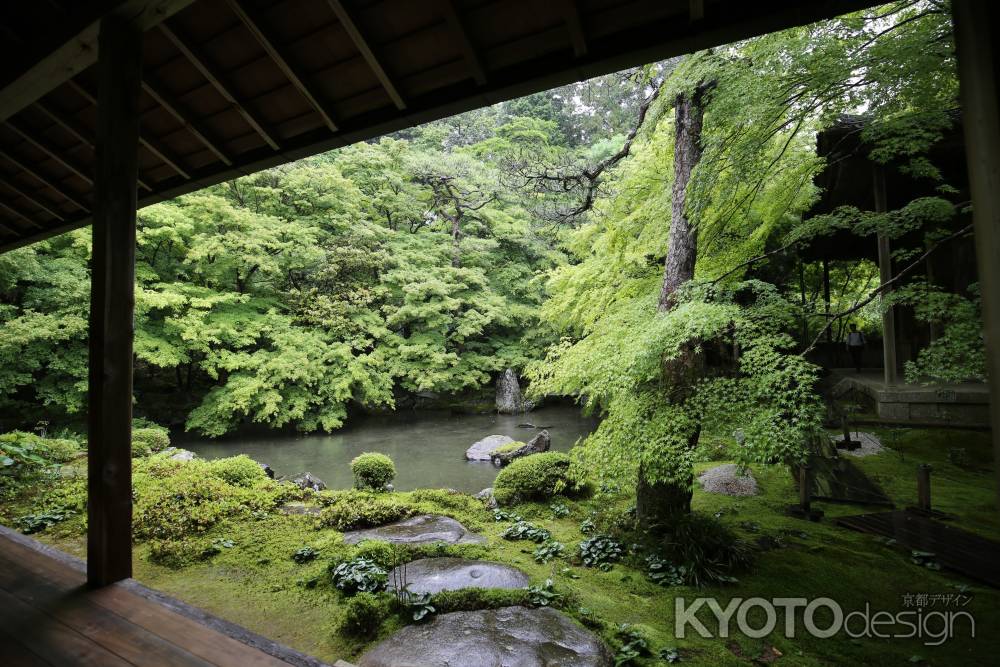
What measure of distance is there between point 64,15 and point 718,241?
19.6 ft

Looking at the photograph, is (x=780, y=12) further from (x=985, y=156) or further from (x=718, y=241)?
(x=718, y=241)

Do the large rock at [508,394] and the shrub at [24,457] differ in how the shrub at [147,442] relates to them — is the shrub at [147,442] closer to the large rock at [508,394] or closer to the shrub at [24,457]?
the shrub at [24,457]

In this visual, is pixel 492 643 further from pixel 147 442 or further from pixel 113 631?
pixel 147 442

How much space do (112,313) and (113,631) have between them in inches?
56.3

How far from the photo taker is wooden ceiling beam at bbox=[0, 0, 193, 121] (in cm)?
228

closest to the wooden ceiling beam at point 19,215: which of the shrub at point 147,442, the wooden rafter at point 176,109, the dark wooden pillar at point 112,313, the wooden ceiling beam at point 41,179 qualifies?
the wooden ceiling beam at point 41,179

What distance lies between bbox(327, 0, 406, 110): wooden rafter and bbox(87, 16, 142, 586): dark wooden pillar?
3.69ft

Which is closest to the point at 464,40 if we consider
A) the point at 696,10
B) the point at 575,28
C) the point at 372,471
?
the point at 575,28

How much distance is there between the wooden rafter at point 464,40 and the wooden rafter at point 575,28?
43cm

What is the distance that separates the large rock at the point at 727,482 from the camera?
688 cm

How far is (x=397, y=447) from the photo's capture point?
41.7ft

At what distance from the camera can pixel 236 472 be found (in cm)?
647

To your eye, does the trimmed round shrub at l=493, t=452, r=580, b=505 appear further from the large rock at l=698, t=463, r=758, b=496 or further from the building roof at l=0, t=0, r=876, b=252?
the building roof at l=0, t=0, r=876, b=252

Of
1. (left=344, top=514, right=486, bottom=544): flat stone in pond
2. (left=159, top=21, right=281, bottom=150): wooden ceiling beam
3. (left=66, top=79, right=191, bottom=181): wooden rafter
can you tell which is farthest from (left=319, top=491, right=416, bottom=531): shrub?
(left=159, top=21, right=281, bottom=150): wooden ceiling beam
